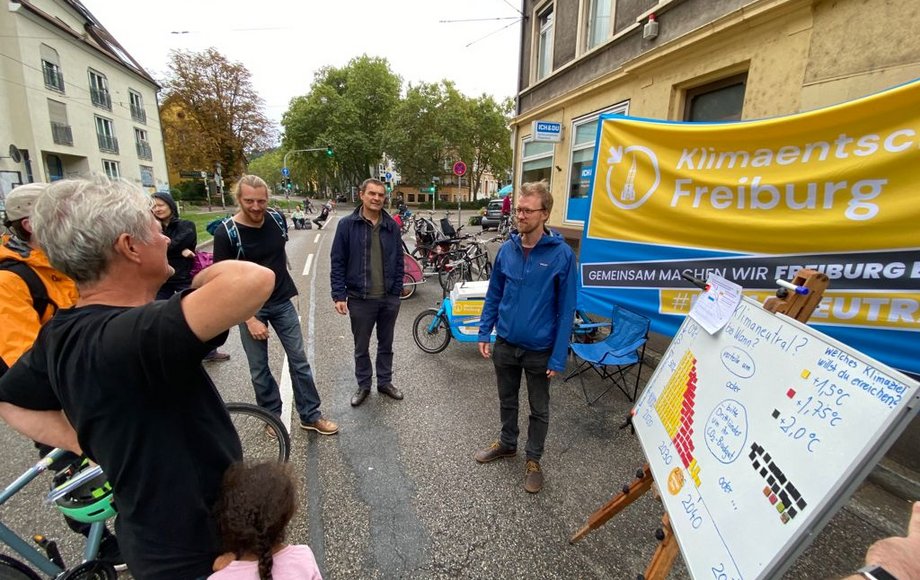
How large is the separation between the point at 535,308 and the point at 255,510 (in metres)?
1.91

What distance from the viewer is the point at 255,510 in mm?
1099

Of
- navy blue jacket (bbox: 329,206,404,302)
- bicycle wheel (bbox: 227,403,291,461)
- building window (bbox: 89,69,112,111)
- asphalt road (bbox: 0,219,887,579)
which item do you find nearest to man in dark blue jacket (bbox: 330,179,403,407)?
navy blue jacket (bbox: 329,206,404,302)

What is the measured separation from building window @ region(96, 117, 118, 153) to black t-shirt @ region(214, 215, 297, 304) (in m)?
33.0

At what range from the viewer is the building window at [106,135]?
2587cm

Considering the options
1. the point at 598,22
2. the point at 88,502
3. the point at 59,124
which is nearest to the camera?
the point at 88,502

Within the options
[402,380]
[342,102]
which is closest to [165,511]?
[402,380]

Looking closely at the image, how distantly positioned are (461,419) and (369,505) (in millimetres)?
1207

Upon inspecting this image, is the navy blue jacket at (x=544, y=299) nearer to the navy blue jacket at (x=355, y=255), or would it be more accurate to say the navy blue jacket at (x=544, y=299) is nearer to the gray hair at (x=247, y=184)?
the navy blue jacket at (x=355, y=255)

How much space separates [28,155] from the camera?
2041 centimetres

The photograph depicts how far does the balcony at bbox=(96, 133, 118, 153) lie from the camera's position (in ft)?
85.0

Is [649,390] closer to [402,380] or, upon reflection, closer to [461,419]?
[461,419]

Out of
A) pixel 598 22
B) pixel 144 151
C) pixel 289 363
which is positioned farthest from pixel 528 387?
pixel 144 151

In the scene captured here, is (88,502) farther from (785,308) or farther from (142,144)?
(142,144)

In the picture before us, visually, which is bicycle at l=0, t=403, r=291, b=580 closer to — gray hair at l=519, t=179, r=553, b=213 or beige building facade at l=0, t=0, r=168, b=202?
gray hair at l=519, t=179, r=553, b=213
